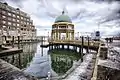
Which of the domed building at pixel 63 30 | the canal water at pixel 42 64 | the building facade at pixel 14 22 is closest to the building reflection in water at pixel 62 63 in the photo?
the canal water at pixel 42 64

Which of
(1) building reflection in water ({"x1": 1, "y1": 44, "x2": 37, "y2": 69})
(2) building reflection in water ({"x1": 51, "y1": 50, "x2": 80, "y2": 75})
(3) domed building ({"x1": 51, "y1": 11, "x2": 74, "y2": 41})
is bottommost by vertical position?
(2) building reflection in water ({"x1": 51, "y1": 50, "x2": 80, "y2": 75})

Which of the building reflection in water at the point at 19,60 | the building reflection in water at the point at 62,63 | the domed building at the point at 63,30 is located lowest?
the building reflection in water at the point at 62,63

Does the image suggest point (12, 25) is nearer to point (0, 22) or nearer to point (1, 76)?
point (0, 22)

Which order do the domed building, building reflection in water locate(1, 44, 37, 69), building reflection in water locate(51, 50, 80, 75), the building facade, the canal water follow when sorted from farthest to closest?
the building facade < the domed building < building reflection in water locate(1, 44, 37, 69) < building reflection in water locate(51, 50, 80, 75) < the canal water

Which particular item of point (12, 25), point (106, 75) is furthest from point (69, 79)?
point (12, 25)

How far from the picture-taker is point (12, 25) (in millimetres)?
54875

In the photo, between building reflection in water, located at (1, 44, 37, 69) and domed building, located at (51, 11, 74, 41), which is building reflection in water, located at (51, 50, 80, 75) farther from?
domed building, located at (51, 11, 74, 41)

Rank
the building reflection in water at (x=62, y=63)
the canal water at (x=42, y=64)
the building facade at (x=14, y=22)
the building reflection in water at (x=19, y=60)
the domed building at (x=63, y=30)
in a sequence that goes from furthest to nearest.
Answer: the building facade at (x=14, y=22), the domed building at (x=63, y=30), the building reflection in water at (x=19, y=60), the building reflection in water at (x=62, y=63), the canal water at (x=42, y=64)

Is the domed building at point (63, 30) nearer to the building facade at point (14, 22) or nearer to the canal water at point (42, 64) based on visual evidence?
the building facade at point (14, 22)

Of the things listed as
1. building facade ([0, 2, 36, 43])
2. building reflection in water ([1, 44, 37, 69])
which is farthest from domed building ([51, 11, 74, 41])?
building reflection in water ([1, 44, 37, 69])

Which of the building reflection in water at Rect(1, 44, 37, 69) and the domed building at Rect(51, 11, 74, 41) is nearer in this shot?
the building reflection in water at Rect(1, 44, 37, 69)

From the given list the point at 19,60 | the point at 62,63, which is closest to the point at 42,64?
the point at 62,63

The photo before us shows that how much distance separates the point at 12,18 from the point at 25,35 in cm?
1235

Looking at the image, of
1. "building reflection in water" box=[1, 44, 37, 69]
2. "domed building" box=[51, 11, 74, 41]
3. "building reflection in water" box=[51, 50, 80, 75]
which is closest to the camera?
"building reflection in water" box=[51, 50, 80, 75]
